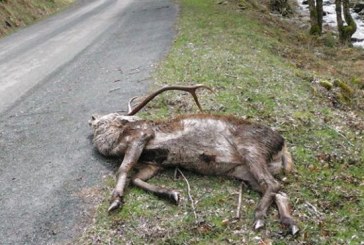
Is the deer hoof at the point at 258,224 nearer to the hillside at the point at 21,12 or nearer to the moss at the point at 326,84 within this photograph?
the moss at the point at 326,84

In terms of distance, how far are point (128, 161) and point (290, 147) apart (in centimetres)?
263

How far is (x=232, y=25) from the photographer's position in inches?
774

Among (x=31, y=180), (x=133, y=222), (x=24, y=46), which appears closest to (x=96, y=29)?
(x=24, y=46)

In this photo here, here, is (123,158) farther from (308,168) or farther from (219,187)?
(308,168)

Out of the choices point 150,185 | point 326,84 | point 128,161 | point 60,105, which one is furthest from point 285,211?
point 326,84

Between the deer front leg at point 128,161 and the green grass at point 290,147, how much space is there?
13 centimetres

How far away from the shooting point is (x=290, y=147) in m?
8.03

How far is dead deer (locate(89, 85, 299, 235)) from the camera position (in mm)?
6533

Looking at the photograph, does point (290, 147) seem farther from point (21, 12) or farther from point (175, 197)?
point (21, 12)

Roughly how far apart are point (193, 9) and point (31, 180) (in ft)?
62.6

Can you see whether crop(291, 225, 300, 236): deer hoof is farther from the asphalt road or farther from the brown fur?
the asphalt road

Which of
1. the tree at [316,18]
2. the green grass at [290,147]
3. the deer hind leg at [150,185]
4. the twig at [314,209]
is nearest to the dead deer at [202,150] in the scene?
the deer hind leg at [150,185]

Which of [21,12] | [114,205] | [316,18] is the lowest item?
[316,18]

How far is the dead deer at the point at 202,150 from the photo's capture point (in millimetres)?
6533
